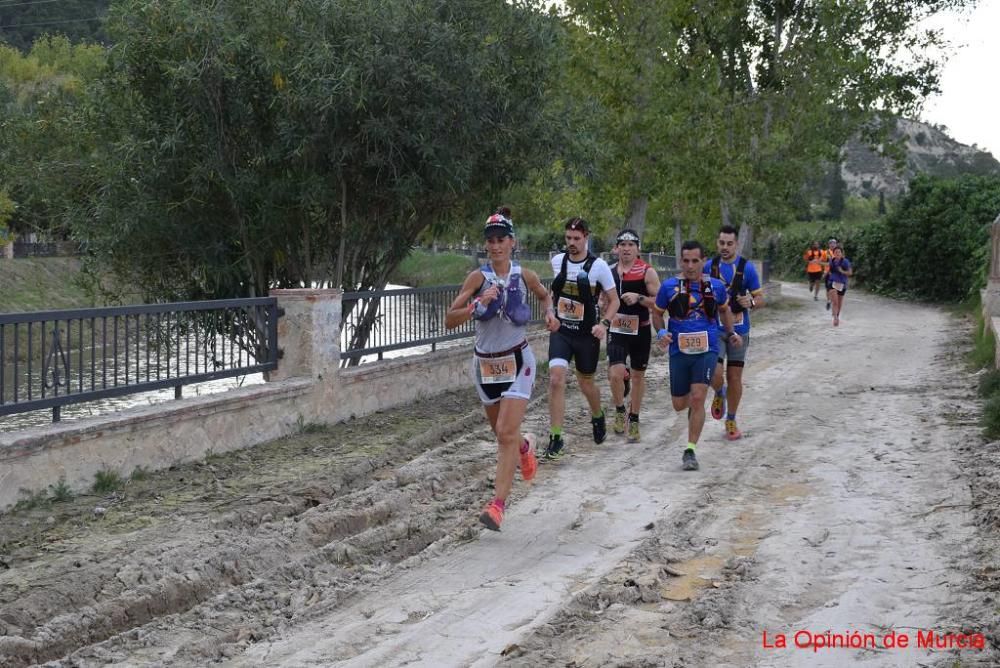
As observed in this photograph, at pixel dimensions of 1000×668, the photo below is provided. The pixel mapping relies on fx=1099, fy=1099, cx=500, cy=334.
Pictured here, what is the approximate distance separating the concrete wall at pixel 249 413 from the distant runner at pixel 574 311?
268 centimetres

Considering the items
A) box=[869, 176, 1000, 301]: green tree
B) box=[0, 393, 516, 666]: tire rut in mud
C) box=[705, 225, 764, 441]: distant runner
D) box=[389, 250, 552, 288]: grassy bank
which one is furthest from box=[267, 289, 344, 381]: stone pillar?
box=[389, 250, 552, 288]: grassy bank

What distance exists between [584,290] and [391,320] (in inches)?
165

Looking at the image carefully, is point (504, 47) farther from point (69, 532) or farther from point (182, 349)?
point (69, 532)

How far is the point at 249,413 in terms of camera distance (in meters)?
10.2

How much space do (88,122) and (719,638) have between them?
38.0 feet

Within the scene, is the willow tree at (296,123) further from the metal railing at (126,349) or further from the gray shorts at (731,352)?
the gray shorts at (731,352)

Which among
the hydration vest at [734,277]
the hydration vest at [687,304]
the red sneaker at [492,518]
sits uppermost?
the hydration vest at [734,277]

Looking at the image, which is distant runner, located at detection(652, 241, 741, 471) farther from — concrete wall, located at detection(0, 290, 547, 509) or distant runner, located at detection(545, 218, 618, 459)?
concrete wall, located at detection(0, 290, 547, 509)

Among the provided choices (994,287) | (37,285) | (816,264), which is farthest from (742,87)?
(37,285)

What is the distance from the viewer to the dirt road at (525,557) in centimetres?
538

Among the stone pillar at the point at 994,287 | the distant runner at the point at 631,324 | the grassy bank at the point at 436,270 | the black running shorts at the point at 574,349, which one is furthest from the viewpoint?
the grassy bank at the point at 436,270

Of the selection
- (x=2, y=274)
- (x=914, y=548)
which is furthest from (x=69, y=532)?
(x=2, y=274)

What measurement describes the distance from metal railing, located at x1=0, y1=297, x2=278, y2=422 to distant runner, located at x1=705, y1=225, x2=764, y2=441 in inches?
177

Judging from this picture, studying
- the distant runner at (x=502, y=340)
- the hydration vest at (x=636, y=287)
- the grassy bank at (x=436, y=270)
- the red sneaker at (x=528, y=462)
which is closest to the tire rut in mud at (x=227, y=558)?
the red sneaker at (x=528, y=462)
